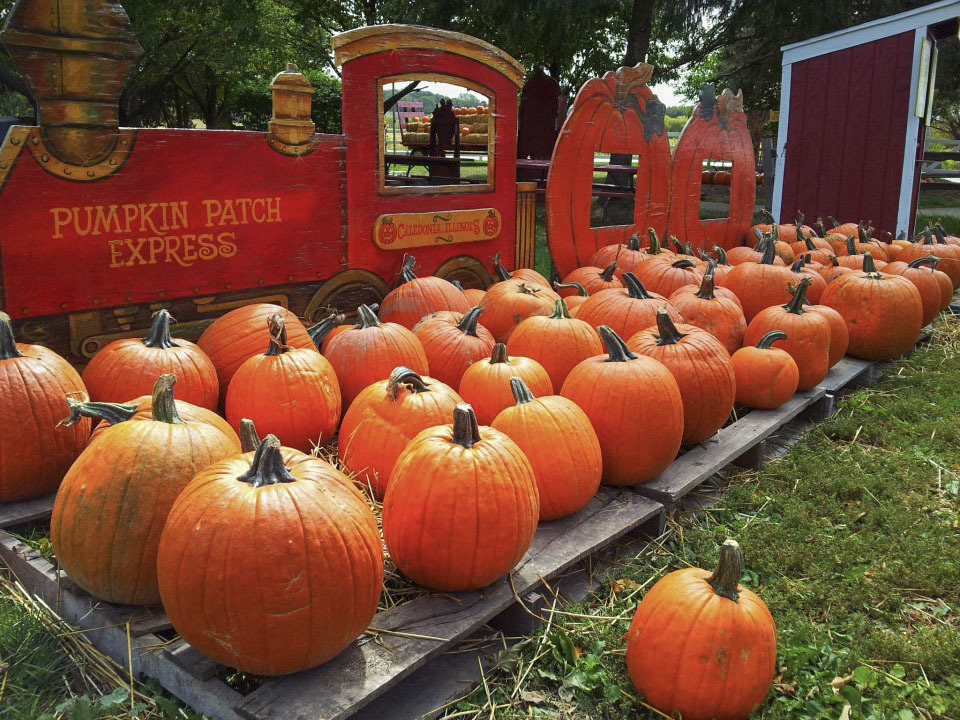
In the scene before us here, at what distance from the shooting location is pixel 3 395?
2.79m

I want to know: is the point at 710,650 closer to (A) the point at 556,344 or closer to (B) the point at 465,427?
(B) the point at 465,427

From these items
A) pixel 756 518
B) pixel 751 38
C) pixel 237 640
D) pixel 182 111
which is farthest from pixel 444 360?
pixel 182 111

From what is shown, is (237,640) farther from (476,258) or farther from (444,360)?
(476,258)

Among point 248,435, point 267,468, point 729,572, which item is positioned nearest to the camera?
point 267,468

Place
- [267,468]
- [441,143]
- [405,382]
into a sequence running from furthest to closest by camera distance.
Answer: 1. [441,143]
2. [405,382]
3. [267,468]

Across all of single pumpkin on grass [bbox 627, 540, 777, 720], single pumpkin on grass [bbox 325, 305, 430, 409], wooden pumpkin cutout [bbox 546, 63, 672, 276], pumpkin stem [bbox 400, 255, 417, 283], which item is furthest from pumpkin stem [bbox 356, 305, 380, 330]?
wooden pumpkin cutout [bbox 546, 63, 672, 276]

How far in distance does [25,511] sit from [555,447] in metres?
1.96

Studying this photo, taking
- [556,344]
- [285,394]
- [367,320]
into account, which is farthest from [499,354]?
[285,394]

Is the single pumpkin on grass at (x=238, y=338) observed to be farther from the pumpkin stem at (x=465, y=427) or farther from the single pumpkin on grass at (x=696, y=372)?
the single pumpkin on grass at (x=696, y=372)

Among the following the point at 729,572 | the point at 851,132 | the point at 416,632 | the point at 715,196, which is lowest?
the point at 416,632

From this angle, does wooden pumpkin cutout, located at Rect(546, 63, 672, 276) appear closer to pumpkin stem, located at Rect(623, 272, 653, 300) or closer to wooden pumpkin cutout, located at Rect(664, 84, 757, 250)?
wooden pumpkin cutout, located at Rect(664, 84, 757, 250)

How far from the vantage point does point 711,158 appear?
7.58m

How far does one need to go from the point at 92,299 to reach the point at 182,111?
70.7 feet

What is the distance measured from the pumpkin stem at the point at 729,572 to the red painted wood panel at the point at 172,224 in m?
2.89
